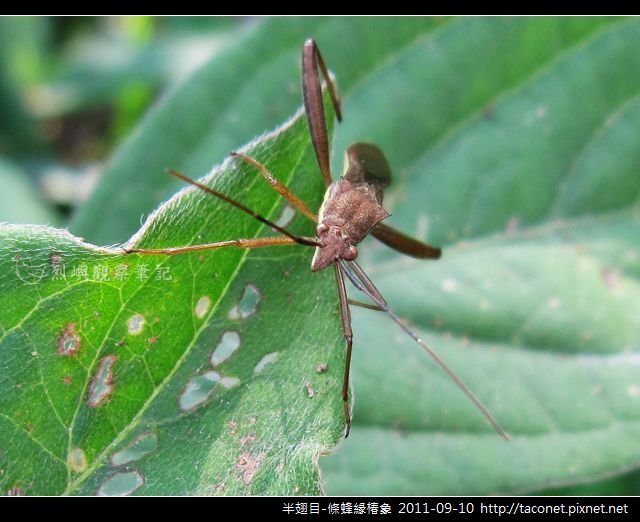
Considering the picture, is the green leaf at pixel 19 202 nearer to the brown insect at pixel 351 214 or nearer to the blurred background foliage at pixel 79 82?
the blurred background foliage at pixel 79 82

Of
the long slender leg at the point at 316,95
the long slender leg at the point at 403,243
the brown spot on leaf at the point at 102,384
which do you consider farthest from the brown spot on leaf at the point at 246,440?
the long slender leg at the point at 403,243

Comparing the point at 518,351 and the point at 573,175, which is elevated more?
the point at 573,175

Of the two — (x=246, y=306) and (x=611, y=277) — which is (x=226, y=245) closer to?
(x=246, y=306)

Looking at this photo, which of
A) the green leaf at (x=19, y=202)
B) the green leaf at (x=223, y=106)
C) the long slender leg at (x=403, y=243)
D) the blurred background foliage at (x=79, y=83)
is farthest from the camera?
the blurred background foliage at (x=79, y=83)

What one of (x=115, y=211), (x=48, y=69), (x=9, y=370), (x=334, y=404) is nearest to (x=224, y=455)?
(x=334, y=404)
